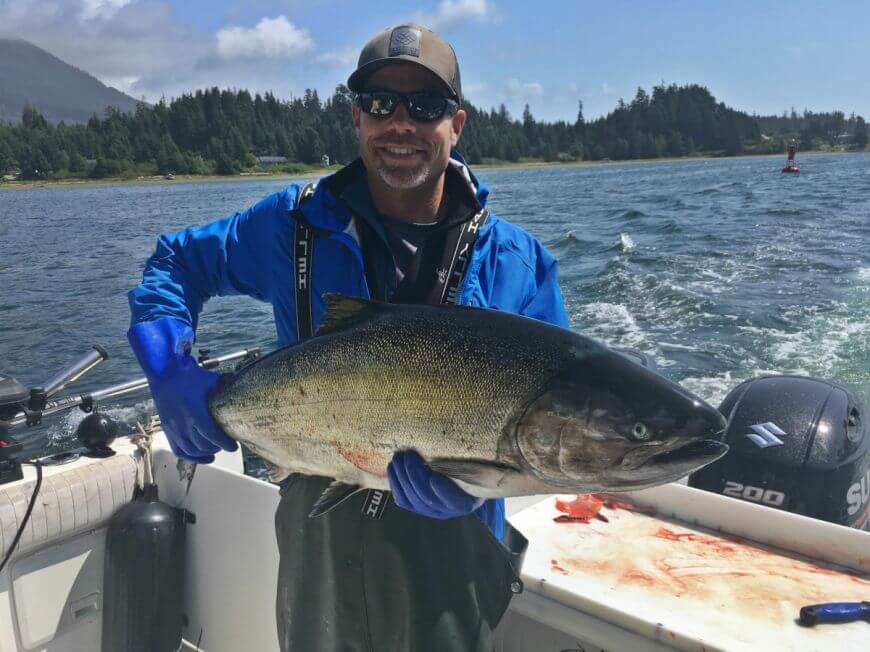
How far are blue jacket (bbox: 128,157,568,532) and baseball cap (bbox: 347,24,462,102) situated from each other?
0.38 meters

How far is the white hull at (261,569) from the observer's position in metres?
2.72

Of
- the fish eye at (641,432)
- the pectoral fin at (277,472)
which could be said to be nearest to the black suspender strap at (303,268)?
the pectoral fin at (277,472)

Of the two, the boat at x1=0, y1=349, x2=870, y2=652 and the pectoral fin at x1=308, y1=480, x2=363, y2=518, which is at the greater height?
the pectoral fin at x1=308, y1=480, x2=363, y2=518

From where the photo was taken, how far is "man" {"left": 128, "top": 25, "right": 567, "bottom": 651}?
93.3 inches

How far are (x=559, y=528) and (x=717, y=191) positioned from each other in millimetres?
38016

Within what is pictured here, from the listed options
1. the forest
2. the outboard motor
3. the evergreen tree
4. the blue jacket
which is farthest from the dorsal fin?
the evergreen tree

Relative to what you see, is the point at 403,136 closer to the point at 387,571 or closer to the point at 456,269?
the point at 456,269

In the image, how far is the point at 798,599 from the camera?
9.24 feet

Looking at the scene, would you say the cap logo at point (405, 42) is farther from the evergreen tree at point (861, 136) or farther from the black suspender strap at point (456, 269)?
the evergreen tree at point (861, 136)

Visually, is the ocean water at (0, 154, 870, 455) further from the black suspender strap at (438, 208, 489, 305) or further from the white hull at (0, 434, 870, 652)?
the black suspender strap at (438, 208, 489, 305)

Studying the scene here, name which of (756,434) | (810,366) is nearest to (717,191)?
(810,366)

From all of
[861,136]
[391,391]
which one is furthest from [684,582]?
[861,136]

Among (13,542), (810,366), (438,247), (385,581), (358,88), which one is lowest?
(810,366)

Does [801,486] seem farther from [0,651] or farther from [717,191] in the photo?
[717,191]
